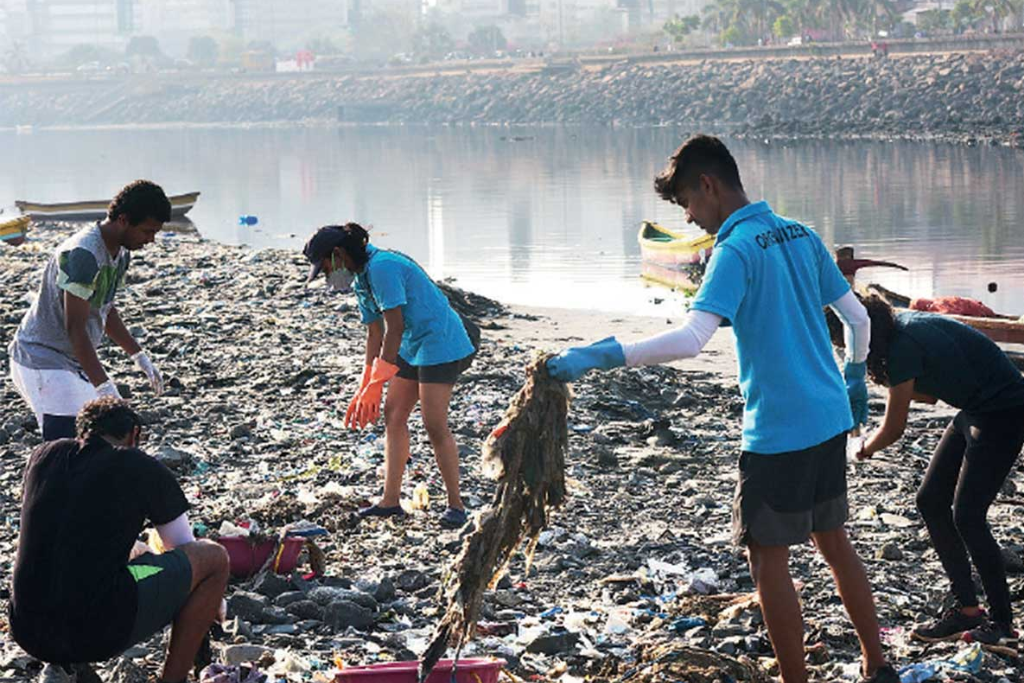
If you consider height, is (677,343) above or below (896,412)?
above

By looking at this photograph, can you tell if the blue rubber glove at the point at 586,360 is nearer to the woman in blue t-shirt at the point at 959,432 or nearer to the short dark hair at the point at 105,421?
the woman in blue t-shirt at the point at 959,432

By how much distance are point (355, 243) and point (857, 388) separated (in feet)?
9.17

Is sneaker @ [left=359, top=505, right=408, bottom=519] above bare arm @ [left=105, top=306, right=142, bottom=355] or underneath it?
underneath

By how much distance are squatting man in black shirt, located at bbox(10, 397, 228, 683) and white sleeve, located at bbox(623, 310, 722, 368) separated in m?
1.61

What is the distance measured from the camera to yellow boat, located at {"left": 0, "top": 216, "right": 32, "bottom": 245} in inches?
1017

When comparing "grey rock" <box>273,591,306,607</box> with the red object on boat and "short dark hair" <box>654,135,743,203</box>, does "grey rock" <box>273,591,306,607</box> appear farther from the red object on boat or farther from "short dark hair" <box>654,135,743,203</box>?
the red object on boat

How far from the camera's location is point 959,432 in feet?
18.3

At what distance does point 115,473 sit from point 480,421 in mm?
5624

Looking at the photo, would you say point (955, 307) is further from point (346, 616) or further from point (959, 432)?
point (346, 616)

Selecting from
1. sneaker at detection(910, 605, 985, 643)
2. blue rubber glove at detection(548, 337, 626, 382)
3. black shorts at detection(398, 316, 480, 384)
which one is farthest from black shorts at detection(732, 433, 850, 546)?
black shorts at detection(398, 316, 480, 384)

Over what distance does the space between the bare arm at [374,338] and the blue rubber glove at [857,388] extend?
2.87 metres

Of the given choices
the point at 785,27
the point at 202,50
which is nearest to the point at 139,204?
the point at 785,27

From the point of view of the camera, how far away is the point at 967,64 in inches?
3098

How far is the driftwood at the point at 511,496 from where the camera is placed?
4855 mm
